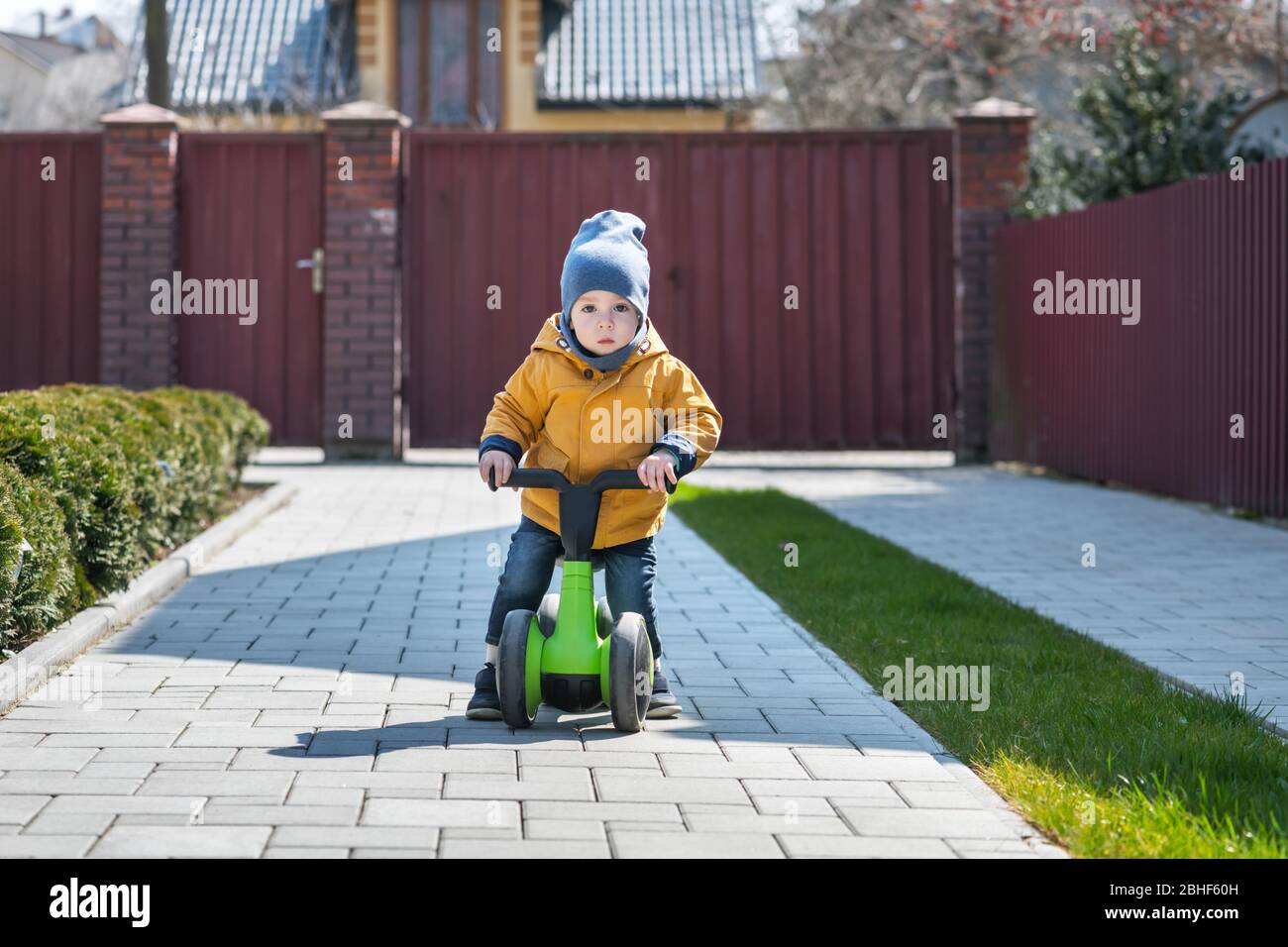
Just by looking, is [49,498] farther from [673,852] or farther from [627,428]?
[673,852]

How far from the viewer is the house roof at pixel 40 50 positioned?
42500mm

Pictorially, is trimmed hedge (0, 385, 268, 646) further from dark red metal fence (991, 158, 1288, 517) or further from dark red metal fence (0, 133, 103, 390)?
dark red metal fence (991, 158, 1288, 517)

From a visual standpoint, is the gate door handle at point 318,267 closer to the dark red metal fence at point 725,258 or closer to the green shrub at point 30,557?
the dark red metal fence at point 725,258

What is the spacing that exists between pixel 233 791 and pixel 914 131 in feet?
37.3

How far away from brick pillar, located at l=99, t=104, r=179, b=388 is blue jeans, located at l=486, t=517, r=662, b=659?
31.9 feet

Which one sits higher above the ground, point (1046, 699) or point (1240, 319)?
point (1240, 319)

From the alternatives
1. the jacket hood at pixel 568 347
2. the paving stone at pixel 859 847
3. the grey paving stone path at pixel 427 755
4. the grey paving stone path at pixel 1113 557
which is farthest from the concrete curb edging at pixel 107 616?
the grey paving stone path at pixel 1113 557

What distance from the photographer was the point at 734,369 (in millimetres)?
14266

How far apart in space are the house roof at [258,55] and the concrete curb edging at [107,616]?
16.4m

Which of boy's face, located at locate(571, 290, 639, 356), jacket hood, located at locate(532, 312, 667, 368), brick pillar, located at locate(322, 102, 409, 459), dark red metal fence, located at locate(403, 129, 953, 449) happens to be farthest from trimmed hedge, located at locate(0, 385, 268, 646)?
dark red metal fence, located at locate(403, 129, 953, 449)

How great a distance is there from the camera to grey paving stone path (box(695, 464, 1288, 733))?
19.6 ft
